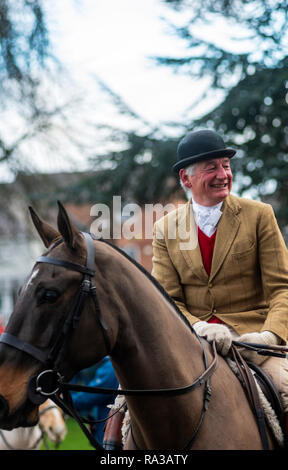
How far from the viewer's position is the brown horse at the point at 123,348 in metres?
2.38

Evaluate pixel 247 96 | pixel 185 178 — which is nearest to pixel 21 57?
pixel 247 96

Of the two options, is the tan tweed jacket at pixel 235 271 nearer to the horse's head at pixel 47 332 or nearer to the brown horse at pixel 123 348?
the brown horse at pixel 123 348

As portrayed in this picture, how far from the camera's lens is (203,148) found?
350 centimetres

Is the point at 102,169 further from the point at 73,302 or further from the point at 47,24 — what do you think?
the point at 73,302

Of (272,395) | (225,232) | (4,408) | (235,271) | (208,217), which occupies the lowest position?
(272,395)

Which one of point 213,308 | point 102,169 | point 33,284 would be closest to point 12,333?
point 33,284

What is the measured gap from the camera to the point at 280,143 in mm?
12531

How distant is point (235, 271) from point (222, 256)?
128 mm

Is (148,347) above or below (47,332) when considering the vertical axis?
below

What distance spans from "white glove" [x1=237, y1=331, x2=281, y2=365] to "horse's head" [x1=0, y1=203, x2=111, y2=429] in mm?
1084

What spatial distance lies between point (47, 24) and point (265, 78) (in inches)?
194

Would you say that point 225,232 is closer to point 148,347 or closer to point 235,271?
point 235,271

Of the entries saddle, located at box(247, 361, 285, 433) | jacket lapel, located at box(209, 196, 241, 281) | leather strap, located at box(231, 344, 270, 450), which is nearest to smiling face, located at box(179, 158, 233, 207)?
jacket lapel, located at box(209, 196, 241, 281)

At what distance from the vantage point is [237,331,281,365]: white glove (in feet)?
10.7
